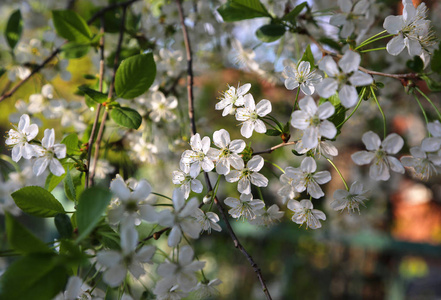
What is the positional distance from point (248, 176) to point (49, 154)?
362 millimetres

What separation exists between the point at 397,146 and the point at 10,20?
0.98 m

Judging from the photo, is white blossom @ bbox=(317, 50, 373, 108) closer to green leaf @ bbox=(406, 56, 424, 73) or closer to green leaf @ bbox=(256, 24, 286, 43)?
green leaf @ bbox=(406, 56, 424, 73)

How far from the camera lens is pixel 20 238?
446 mm

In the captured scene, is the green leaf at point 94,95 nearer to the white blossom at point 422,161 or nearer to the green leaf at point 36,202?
the green leaf at point 36,202

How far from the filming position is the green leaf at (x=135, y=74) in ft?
2.18

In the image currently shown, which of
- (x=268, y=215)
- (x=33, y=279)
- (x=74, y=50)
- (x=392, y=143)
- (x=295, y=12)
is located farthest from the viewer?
(x=74, y=50)

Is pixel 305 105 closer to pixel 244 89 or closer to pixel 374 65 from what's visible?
pixel 244 89

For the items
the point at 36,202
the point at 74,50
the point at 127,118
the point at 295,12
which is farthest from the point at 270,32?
the point at 36,202

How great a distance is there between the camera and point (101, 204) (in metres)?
0.47

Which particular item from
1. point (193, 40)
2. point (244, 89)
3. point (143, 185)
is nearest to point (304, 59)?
point (244, 89)

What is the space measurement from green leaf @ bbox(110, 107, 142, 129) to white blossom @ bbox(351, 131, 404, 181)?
0.39 m

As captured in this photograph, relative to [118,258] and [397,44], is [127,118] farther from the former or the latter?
[397,44]

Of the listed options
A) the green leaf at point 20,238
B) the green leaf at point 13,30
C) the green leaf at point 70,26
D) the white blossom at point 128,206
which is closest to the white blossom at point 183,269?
the white blossom at point 128,206

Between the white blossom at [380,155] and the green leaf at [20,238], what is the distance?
0.47 m
